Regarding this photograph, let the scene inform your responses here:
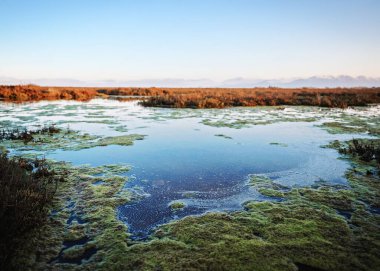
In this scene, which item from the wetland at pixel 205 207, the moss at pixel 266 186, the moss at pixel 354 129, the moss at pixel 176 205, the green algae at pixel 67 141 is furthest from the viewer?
the moss at pixel 354 129

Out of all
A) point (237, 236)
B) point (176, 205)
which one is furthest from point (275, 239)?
point (176, 205)

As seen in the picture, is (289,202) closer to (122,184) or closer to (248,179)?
(248,179)

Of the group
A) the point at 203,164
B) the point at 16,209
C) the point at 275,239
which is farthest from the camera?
the point at 203,164

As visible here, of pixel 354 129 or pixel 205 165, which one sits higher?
pixel 354 129

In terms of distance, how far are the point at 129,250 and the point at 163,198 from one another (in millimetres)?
1872

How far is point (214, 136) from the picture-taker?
41.6 ft

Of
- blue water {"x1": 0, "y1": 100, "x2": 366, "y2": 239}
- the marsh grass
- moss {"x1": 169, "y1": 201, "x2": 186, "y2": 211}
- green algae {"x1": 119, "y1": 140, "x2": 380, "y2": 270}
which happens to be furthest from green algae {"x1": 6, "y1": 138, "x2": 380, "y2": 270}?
moss {"x1": 169, "y1": 201, "x2": 186, "y2": 211}

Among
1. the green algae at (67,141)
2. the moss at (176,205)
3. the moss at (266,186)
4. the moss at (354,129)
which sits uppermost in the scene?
the moss at (354,129)

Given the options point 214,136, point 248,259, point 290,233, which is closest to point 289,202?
point 290,233

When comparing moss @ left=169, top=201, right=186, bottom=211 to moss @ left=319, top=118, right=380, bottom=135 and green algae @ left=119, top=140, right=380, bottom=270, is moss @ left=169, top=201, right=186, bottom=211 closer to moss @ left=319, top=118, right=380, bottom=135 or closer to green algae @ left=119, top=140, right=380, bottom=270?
green algae @ left=119, top=140, right=380, bottom=270

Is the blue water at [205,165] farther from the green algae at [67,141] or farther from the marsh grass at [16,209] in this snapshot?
the marsh grass at [16,209]

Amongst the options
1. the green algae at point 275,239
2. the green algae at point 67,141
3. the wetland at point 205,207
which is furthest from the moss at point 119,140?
the green algae at point 275,239

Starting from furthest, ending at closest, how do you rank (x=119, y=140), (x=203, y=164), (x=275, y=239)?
1. (x=119, y=140)
2. (x=203, y=164)
3. (x=275, y=239)

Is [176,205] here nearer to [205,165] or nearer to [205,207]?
[205,207]
